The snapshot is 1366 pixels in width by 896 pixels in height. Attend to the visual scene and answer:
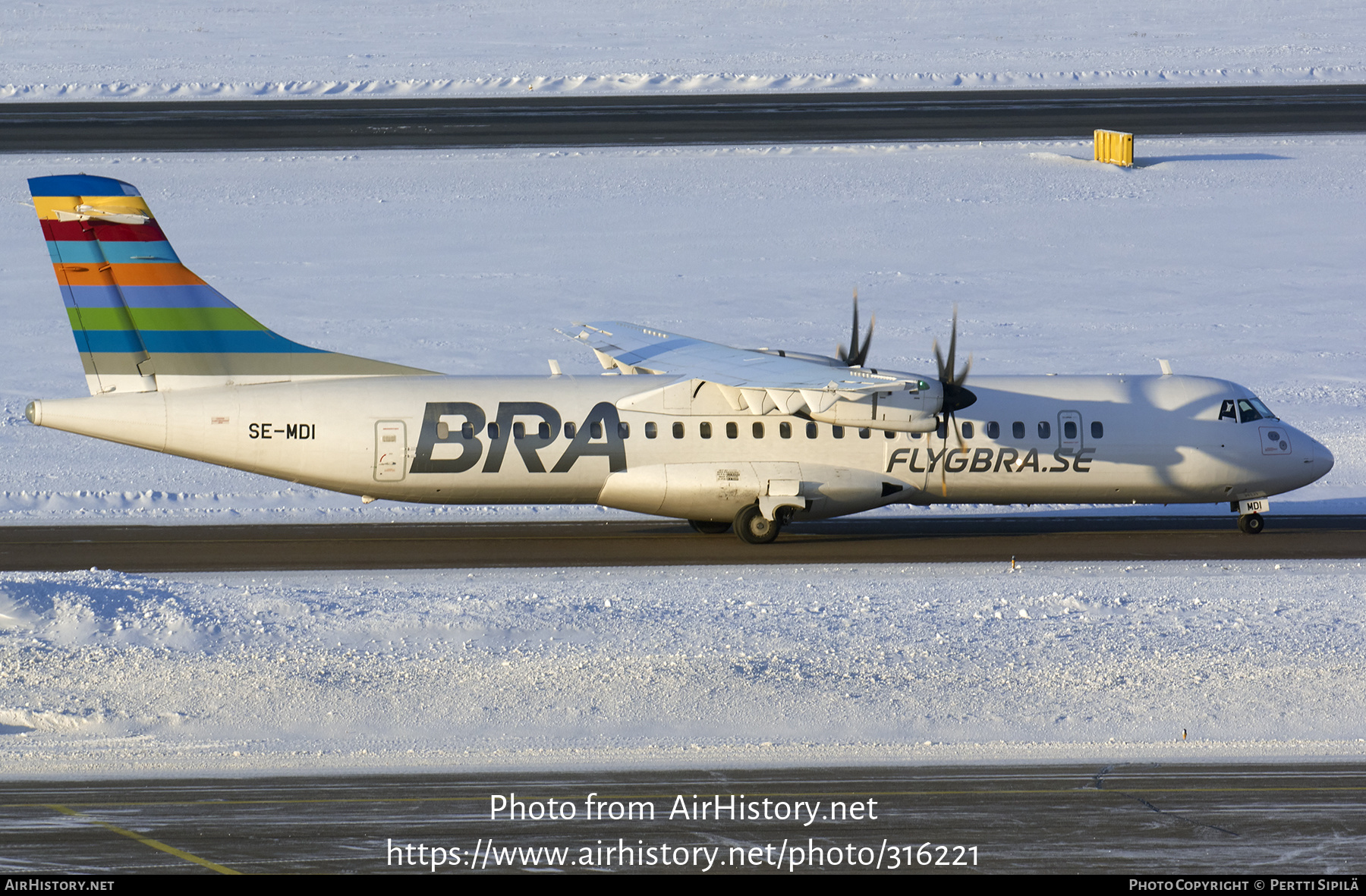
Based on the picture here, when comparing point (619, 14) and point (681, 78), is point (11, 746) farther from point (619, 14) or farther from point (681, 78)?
point (619, 14)

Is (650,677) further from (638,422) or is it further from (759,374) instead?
(638,422)

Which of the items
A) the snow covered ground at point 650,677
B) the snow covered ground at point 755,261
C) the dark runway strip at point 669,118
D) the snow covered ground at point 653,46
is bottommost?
the snow covered ground at point 650,677

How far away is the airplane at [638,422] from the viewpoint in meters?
25.9

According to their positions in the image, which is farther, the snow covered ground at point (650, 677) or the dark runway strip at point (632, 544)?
the dark runway strip at point (632, 544)

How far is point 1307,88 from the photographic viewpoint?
6253 cm

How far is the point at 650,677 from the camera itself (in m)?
19.1

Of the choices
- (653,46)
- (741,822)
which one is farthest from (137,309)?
(653,46)

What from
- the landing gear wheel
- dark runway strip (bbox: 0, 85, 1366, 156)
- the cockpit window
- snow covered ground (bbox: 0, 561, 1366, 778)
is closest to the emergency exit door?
snow covered ground (bbox: 0, 561, 1366, 778)

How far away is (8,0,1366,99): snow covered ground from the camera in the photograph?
63.9 meters

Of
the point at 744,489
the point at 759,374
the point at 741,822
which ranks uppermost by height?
the point at 759,374

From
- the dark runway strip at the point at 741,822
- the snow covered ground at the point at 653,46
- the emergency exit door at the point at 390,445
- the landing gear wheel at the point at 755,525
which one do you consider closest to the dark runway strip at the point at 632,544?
the landing gear wheel at the point at 755,525

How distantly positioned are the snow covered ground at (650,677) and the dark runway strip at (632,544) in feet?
9.73

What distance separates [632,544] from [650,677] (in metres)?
9.21

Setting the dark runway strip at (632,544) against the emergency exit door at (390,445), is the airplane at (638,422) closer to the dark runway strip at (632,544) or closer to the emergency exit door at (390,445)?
the emergency exit door at (390,445)
